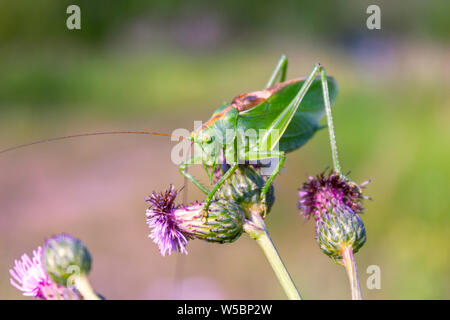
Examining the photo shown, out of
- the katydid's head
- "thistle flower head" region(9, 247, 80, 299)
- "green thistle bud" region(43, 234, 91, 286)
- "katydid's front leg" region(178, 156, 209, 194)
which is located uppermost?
the katydid's head

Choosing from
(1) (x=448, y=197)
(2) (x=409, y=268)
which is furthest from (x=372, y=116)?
(2) (x=409, y=268)

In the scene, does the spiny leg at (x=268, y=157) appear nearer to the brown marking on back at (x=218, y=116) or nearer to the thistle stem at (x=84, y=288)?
the brown marking on back at (x=218, y=116)

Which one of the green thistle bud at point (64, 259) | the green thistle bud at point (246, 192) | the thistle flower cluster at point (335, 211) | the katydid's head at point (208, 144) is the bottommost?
the green thistle bud at point (64, 259)

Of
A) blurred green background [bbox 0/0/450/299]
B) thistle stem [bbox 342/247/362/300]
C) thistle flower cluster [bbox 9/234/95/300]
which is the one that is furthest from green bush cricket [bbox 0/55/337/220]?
blurred green background [bbox 0/0/450/299]

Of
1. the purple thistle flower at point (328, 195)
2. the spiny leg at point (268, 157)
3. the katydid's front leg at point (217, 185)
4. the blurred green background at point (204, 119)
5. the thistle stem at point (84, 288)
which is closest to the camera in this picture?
the thistle stem at point (84, 288)

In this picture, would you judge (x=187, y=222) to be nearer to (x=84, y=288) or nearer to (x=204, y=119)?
(x=84, y=288)

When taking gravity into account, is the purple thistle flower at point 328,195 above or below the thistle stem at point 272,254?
above

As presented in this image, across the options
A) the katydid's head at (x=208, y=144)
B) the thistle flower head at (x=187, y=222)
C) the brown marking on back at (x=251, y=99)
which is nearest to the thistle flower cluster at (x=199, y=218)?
the thistle flower head at (x=187, y=222)

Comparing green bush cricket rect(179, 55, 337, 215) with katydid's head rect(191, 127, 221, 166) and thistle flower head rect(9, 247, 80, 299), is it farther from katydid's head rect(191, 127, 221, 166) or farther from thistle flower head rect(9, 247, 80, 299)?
thistle flower head rect(9, 247, 80, 299)
